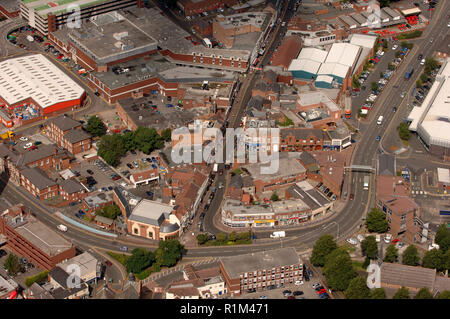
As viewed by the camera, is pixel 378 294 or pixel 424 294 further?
pixel 378 294

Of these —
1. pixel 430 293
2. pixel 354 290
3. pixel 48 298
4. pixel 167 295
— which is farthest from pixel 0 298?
pixel 430 293

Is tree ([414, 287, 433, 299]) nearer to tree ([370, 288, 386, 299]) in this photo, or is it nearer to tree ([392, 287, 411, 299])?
tree ([392, 287, 411, 299])

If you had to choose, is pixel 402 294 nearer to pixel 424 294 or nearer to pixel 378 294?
pixel 424 294

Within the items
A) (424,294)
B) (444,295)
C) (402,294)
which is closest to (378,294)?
(402,294)

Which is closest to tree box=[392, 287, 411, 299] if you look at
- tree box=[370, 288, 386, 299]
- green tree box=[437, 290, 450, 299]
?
tree box=[370, 288, 386, 299]

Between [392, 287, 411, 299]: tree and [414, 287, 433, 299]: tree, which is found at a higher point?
[414, 287, 433, 299]: tree

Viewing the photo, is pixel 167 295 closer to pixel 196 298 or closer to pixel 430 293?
pixel 196 298

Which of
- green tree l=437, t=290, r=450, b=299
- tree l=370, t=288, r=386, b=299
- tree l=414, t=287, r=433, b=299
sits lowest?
tree l=370, t=288, r=386, b=299

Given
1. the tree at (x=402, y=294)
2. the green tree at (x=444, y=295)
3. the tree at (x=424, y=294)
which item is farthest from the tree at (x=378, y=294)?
the green tree at (x=444, y=295)

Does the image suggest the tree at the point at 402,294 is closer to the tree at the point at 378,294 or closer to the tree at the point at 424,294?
the tree at the point at 424,294

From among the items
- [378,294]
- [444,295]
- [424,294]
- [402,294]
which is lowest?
[378,294]

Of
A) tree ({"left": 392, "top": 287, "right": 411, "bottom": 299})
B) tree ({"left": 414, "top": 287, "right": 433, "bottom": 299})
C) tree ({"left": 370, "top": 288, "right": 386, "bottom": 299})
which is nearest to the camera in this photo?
tree ({"left": 414, "top": 287, "right": 433, "bottom": 299})
